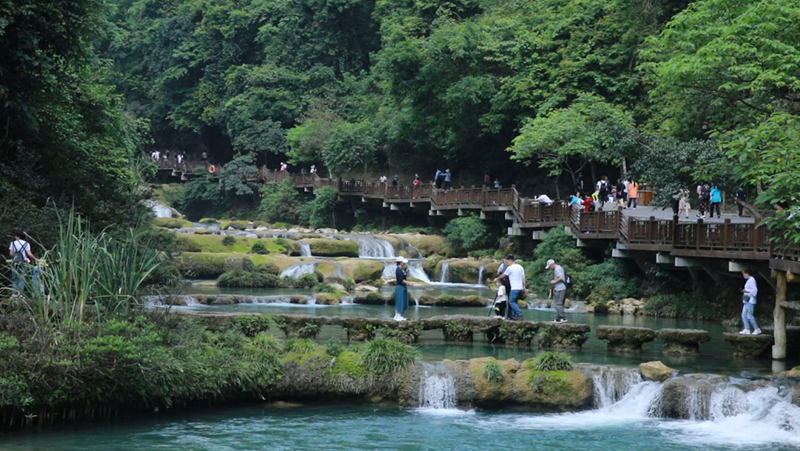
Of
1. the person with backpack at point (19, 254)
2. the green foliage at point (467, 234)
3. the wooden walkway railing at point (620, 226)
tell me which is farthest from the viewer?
the green foliage at point (467, 234)

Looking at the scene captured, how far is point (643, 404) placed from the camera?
15984 mm

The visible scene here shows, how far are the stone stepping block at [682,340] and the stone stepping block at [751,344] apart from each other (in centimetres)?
57

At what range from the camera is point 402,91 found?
51406 millimetres

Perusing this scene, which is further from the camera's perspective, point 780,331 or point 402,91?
point 402,91

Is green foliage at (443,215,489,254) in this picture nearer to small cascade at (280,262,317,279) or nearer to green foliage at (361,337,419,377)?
small cascade at (280,262,317,279)

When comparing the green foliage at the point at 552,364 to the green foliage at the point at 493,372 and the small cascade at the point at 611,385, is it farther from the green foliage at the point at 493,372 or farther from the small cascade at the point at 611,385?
the green foliage at the point at 493,372

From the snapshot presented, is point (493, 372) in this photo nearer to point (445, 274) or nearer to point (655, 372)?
point (655, 372)

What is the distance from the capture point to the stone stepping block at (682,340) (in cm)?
2025

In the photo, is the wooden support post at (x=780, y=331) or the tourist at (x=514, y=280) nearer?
the wooden support post at (x=780, y=331)

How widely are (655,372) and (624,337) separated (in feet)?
14.9

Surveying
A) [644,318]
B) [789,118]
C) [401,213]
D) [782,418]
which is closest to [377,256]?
[401,213]

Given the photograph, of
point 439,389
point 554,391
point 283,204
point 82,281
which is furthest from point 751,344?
point 283,204

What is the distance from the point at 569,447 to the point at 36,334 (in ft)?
25.5

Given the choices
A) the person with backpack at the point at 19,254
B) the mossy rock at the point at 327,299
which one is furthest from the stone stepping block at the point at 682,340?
the person with backpack at the point at 19,254
